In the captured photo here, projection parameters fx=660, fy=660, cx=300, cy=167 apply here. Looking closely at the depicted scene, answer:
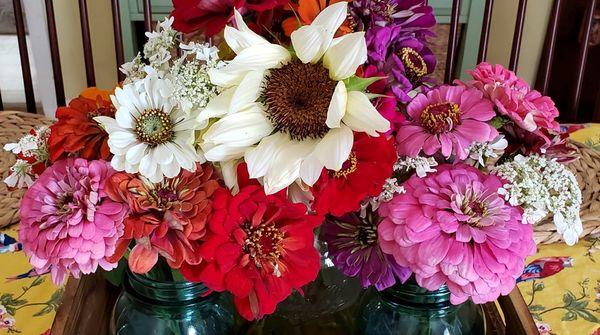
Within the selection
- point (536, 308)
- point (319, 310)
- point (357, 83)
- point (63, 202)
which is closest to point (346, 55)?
point (357, 83)

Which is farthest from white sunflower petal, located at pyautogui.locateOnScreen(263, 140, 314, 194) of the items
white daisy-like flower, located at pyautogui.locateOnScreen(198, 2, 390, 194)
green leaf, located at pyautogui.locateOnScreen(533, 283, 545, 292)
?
green leaf, located at pyautogui.locateOnScreen(533, 283, 545, 292)

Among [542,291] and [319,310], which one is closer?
[319,310]

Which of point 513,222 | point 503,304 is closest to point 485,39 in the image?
point 503,304

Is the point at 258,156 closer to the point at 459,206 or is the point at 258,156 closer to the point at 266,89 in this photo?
the point at 266,89

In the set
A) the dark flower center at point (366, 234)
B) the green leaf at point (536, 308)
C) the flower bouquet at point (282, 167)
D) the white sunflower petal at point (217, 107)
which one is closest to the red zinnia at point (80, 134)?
the flower bouquet at point (282, 167)

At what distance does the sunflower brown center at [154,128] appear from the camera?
45 centimetres

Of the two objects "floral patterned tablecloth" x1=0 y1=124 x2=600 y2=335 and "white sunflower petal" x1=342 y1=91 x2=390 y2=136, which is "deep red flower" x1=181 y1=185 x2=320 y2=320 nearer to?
"white sunflower petal" x1=342 y1=91 x2=390 y2=136

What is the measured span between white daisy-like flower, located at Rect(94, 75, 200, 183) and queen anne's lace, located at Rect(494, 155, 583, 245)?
9.0 inches

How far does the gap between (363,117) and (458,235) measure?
121 millimetres

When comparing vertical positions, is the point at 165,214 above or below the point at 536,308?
above

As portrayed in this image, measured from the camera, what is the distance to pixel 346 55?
407 millimetres

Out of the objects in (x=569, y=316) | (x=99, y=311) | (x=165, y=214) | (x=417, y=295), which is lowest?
(x=569, y=316)

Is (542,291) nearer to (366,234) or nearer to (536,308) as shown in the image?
(536,308)

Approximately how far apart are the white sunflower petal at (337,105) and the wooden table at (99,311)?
1.15 feet
